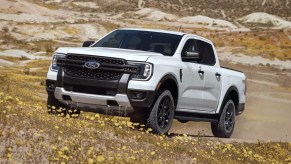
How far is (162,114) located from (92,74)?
1.59 m

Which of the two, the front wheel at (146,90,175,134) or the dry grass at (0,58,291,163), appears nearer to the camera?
the dry grass at (0,58,291,163)

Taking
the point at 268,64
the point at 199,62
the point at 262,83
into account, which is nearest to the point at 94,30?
the point at 268,64

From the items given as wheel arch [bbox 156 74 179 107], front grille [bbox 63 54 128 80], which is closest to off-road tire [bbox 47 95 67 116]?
front grille [bbox 63 54 128 80]

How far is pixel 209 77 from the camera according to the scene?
487 inches

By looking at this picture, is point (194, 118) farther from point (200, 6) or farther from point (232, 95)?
point (200, 6)

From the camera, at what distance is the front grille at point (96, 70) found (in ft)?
32.5

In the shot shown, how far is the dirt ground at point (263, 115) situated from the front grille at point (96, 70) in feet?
6.76

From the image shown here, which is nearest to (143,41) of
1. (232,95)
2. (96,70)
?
(96,70)

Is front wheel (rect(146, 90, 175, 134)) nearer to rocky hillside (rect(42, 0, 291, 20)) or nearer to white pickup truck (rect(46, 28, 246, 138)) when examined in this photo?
white pickup truck (rect(46, 28, 246, 138))

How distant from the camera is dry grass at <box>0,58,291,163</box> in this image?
23.7 feet

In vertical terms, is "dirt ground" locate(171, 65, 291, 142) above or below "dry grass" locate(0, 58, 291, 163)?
below

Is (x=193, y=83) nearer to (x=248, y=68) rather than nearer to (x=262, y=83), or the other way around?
(x=262, y=83)

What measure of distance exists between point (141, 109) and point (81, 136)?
1.85 metres

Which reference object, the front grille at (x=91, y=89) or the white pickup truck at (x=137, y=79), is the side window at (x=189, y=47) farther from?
the front grille at (x=91, y=89)
